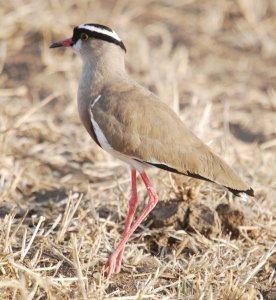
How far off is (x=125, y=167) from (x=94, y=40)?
1291 millimetres

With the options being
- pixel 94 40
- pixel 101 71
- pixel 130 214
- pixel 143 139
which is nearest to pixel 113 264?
pixel 130 214

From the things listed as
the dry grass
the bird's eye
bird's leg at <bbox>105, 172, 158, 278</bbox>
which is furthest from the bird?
the bird's eye

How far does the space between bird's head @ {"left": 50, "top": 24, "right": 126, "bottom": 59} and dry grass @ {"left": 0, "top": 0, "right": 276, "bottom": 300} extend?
0.85 metres

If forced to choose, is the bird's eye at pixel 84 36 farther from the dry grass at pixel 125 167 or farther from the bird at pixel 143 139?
the dry grass at pixel 125 167

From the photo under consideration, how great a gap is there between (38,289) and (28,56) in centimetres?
429

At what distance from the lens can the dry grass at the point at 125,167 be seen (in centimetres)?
429

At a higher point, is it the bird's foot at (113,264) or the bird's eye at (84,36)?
the bird's eye at (84,36)

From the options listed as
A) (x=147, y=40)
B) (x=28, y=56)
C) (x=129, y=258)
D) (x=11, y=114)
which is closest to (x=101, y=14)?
(x=147, y=40)

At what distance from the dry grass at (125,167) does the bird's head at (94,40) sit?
854mm

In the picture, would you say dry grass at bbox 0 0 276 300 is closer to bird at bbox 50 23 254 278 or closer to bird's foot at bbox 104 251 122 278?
bird's foot at bbox 104 251 122 278

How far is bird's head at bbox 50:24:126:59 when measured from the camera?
4.98 meters

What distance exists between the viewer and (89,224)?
4895 millimetres

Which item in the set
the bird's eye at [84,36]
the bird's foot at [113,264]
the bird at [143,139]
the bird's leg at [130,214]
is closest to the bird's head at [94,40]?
the bird's eye at [84,36]

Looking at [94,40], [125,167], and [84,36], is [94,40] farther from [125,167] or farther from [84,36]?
[125,167]
